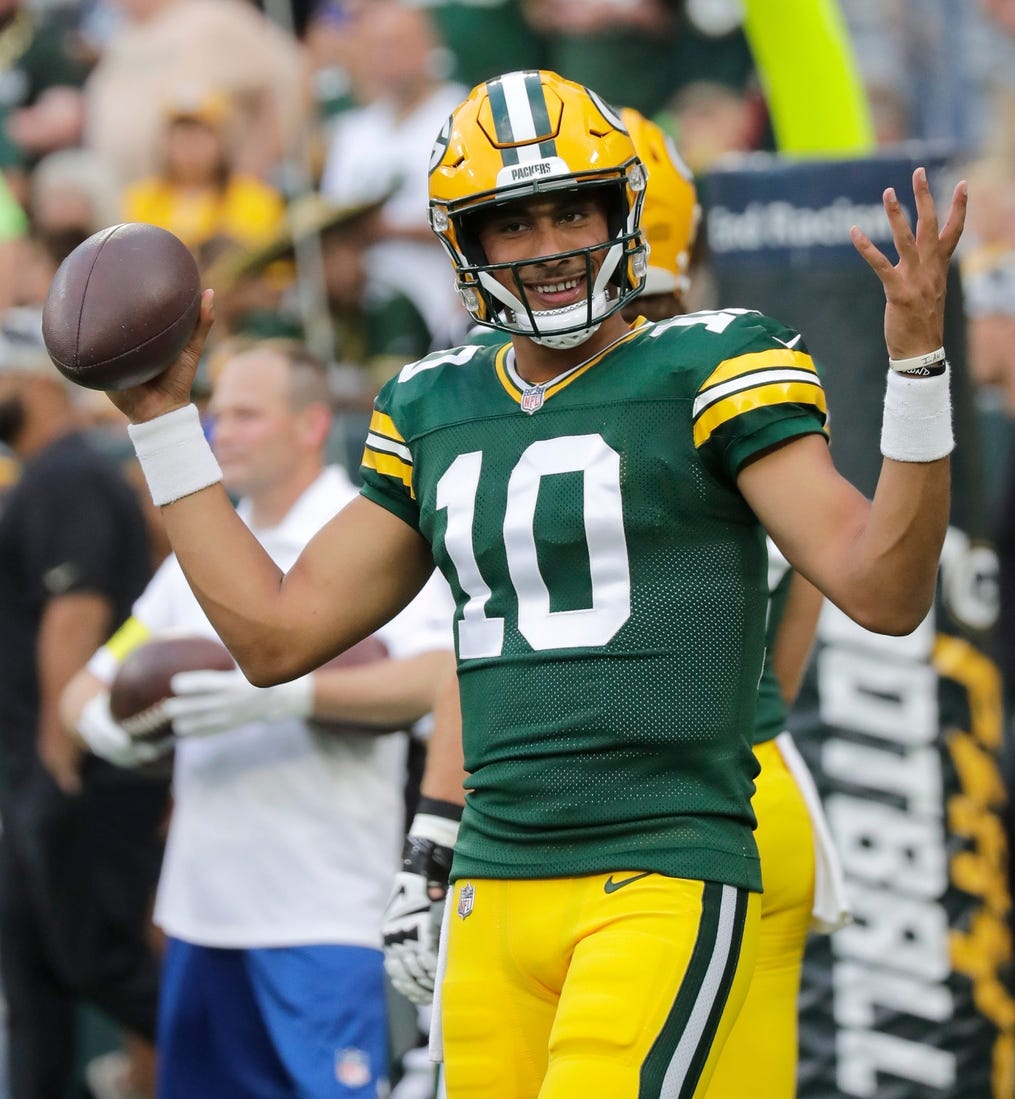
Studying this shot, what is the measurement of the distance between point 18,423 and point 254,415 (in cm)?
189


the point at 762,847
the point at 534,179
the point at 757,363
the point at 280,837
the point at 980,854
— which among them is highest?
the point at 534,179

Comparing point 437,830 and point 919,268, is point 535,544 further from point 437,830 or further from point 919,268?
point 437,830

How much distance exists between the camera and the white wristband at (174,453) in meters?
2.83

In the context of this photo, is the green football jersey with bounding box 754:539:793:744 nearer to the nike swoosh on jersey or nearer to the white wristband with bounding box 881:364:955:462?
the nike swoosh on jersey

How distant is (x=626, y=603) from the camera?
270 centimetres

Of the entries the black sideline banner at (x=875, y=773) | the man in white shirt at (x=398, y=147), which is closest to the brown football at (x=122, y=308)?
the black sideline banner at (x=875, y=773)

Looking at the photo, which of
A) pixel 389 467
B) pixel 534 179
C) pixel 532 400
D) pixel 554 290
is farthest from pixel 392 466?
pixel 534 179

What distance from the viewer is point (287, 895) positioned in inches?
169

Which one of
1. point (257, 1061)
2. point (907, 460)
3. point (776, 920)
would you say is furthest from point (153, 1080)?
point (907, 460)

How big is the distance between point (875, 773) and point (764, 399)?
2.47 meters

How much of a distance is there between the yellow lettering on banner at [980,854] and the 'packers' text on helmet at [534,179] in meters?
2.37

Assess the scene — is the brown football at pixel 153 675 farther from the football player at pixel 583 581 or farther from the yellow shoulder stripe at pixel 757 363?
the yellow shoulder stripe at pixel 757 363

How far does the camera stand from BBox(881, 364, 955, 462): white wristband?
242 cm

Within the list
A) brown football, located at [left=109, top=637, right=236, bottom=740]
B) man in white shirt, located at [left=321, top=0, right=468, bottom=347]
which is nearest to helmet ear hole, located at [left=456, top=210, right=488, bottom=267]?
brown football, located at [left=109, top=637, right=236, bottom=740]
